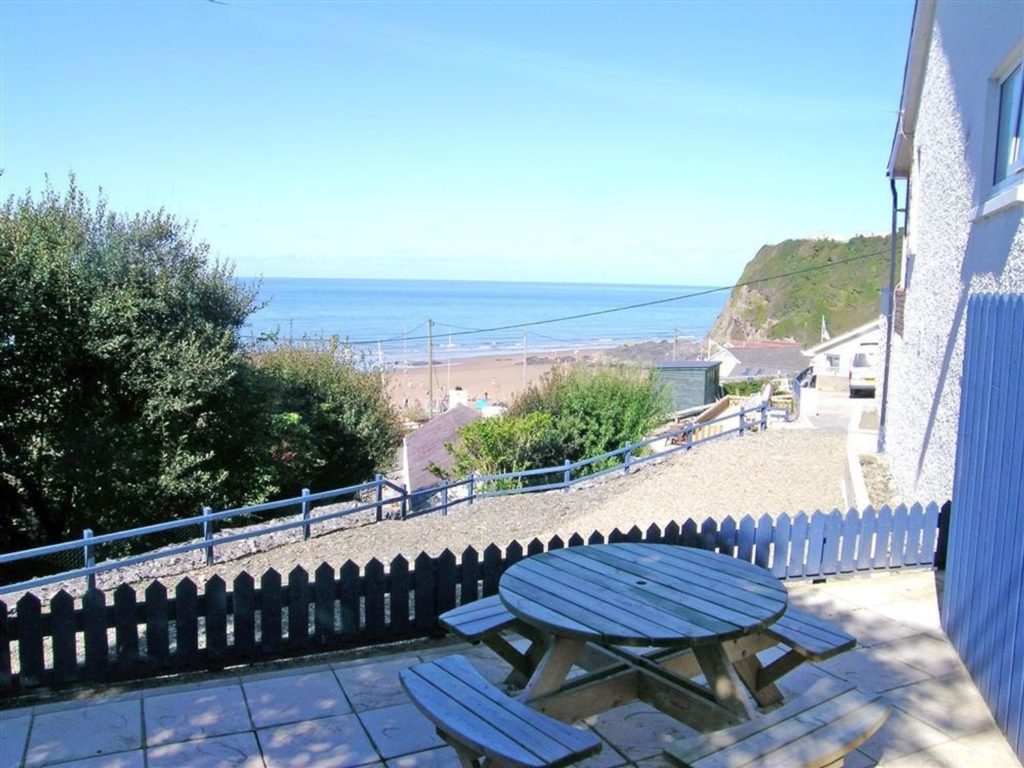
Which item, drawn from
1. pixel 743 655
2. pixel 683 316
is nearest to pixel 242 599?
pixel 743 655

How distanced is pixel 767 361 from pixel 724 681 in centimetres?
5250

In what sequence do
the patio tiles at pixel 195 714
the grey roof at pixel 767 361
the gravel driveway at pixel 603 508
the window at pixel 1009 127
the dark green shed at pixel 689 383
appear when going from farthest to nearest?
1. the grey roof at pixel 767 361
2. the dark green shed at pixel 689 383
3. the gravel driveway at pixel 603 508
4. the window at pixel 1009 127
5. the patio tiles at pixel 195 714

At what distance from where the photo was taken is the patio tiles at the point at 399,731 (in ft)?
12.2

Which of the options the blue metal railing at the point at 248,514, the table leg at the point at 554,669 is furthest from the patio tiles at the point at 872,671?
the blue metal railing at the point at 248,514

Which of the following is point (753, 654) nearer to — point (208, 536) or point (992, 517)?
point (992, 517)

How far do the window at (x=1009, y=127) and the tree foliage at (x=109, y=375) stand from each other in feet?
37.4

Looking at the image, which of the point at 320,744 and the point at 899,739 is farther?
the point at 899,739

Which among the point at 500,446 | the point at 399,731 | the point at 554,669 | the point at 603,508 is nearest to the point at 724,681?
the point at 554,669

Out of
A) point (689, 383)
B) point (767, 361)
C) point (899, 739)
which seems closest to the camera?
point (899, 739)

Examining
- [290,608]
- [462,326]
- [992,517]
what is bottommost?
[462,326]

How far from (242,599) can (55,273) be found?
31.1 feet

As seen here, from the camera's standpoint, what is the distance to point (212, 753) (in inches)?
145

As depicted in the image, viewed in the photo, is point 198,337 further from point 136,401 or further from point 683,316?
point 683,316

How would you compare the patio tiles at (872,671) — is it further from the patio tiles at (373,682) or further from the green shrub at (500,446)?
the green shrub at (500,446)
